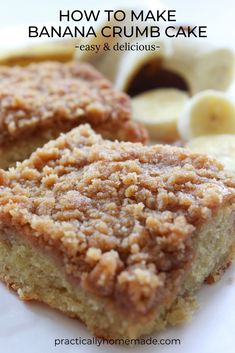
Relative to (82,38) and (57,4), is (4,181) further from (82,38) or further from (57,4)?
(57,4)

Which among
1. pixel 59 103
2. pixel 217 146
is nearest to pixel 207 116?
pixel 217 146

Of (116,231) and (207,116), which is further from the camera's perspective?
(207,116)

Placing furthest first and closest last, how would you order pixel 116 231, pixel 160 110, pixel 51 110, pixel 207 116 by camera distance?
1. pixel 160 110
2. pixel 207 116
3. pixel 51 110
4. pixel 116 231

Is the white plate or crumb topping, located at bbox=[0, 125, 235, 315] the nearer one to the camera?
crumb topping, located at bbox=[0, 125, 235, 315]

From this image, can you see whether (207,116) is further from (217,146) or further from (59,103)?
(59,103)

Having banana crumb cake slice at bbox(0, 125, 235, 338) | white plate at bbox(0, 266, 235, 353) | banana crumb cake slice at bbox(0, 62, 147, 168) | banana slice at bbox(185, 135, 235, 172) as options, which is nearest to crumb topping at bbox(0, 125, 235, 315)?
banana crumb cake slice at bbox(0, 125, 235, 338)

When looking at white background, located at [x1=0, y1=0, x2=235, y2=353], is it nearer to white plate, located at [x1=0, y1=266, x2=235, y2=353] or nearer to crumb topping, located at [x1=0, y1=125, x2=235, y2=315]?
white plate, located at [x1=0, y1=266, x2=235, y2=353]

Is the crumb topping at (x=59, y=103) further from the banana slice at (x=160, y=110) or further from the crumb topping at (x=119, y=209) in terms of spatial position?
the crumb topping at (x=119, y=209)
